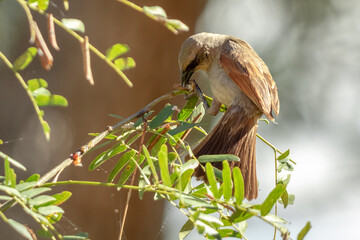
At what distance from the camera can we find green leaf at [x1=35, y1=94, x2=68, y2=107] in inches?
40.8

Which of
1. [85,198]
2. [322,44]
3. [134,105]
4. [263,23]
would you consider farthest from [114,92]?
[322,44]

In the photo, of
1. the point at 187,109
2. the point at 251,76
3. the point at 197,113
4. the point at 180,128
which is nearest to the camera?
the point at 180,128

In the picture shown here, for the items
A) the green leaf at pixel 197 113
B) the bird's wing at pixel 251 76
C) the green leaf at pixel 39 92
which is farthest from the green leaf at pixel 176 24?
the bird's wing at pixel 251 76

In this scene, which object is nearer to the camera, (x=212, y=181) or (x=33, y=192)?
(x=33, y=192)

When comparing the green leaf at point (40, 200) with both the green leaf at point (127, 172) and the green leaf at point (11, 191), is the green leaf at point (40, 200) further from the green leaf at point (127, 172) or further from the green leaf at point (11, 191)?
the green leaf at point (127, 172)

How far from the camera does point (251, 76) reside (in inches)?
86.5

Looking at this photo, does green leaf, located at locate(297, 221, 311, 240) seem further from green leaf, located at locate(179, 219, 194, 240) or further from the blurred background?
the blurred background

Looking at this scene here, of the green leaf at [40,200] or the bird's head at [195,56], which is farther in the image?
the bird's head at [195,56]

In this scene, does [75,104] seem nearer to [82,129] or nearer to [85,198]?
[82,129]

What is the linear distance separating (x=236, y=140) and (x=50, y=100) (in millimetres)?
1126

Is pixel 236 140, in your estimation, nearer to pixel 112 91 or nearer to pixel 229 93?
pixel 229 93

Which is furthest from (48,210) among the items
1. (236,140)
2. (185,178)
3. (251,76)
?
(251,76)

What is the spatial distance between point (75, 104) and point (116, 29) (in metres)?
0.67

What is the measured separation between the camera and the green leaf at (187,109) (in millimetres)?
1760
